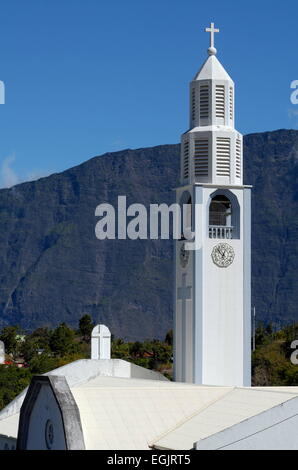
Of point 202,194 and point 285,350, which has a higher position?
point 202,194

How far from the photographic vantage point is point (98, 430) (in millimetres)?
27812

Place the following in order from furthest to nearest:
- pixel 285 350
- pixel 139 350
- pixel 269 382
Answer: pixel 139 350, pixel 285 350, pixel 269 382

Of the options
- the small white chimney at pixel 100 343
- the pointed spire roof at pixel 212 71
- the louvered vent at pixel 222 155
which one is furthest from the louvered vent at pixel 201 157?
the small white chimney at pixel 100 343

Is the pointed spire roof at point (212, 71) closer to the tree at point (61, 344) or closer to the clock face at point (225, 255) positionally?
the clock face at point (225, 255)

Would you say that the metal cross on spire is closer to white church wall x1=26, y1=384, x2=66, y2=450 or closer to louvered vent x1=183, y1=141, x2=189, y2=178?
louvered vent x1=183, y1=141, x2=189, y2=178

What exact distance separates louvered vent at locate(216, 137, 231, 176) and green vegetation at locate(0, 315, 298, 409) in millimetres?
32835

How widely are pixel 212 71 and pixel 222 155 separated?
273cm

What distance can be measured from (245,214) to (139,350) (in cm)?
7556

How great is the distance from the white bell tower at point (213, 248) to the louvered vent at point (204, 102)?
→ 1.3 inches

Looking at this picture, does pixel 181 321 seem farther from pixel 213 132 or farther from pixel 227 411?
pixel 227 411

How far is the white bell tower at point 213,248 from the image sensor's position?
37.7 m

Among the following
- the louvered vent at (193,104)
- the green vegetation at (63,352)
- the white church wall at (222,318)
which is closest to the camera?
the white church wall at (222,318)
